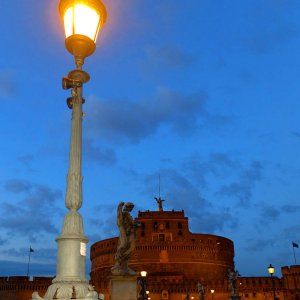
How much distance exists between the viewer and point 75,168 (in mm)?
5617

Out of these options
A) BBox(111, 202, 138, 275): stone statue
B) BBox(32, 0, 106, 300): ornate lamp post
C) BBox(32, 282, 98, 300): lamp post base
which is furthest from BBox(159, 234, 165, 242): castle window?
BBox(32, 282, 98, 300): lamp post base

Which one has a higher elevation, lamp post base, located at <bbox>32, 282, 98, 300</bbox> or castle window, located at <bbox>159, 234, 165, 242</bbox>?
castle window, located at <bbox>159, 234, 165, 242</bbox>

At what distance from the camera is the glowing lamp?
5691 mm

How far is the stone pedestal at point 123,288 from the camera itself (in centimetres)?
1371

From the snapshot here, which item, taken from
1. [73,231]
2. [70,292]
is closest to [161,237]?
[73,231]

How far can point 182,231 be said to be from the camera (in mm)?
74688

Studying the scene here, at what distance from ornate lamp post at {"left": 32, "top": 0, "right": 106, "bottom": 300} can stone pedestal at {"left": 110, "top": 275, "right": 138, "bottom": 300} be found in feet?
29.1

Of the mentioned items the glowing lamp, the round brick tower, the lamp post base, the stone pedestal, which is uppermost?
the round brick tower

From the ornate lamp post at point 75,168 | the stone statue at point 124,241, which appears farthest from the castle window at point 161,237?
the ornate lamp post at point 75,168

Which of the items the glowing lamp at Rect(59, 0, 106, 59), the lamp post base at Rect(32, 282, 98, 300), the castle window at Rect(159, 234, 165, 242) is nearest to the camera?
the lamp post base at Rect(32, 282, 98, 300)

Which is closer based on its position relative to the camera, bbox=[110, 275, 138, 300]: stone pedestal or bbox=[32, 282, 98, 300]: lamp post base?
bbox=[32, 282, 98, 300]: lamp post base

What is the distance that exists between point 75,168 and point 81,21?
221 cm

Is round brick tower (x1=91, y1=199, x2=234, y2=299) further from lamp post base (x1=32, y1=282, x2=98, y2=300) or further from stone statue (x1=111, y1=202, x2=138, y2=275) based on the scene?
lamp post base (x1=32, y1=282, x2=98, y2=300)

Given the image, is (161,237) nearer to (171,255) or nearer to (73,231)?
(171,255)
